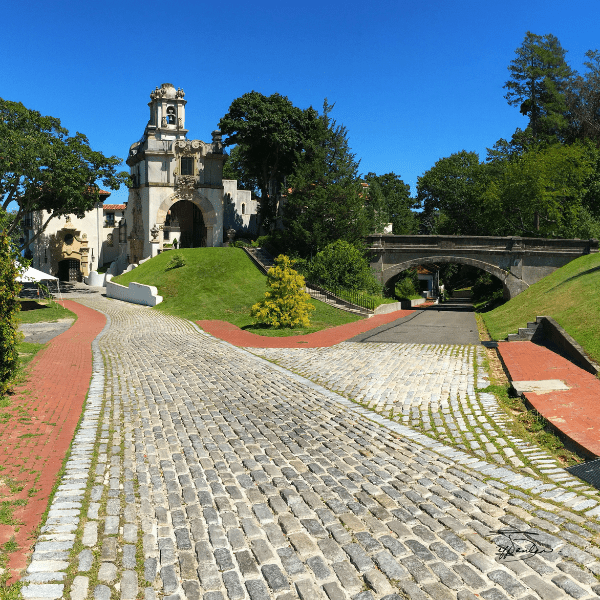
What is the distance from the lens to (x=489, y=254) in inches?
1548

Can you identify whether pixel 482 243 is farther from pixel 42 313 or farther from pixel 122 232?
pixel 122 232

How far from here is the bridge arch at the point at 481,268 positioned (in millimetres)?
39250

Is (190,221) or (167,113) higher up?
(167,113)

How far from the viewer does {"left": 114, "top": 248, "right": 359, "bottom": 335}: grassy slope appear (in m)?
28.7

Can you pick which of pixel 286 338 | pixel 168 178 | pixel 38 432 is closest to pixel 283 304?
pixel 286 338

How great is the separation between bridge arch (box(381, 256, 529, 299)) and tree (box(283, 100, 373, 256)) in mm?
3805

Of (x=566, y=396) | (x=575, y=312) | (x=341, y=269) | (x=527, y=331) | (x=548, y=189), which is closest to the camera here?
(x=566, y=396)

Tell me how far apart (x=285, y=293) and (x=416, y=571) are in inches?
765

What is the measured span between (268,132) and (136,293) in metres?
21.3

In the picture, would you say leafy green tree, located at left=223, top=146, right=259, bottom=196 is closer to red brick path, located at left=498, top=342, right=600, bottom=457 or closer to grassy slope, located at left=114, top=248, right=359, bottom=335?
grassy slope, located at left=114, top=248, right=359, bottom=335

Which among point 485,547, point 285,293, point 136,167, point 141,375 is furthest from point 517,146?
point 485,547

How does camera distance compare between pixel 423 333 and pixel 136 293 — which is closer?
pixel 423 333

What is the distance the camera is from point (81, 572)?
486 centimetres

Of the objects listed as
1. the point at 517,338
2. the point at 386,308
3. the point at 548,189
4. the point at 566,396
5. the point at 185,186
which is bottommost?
the point at 566,396
